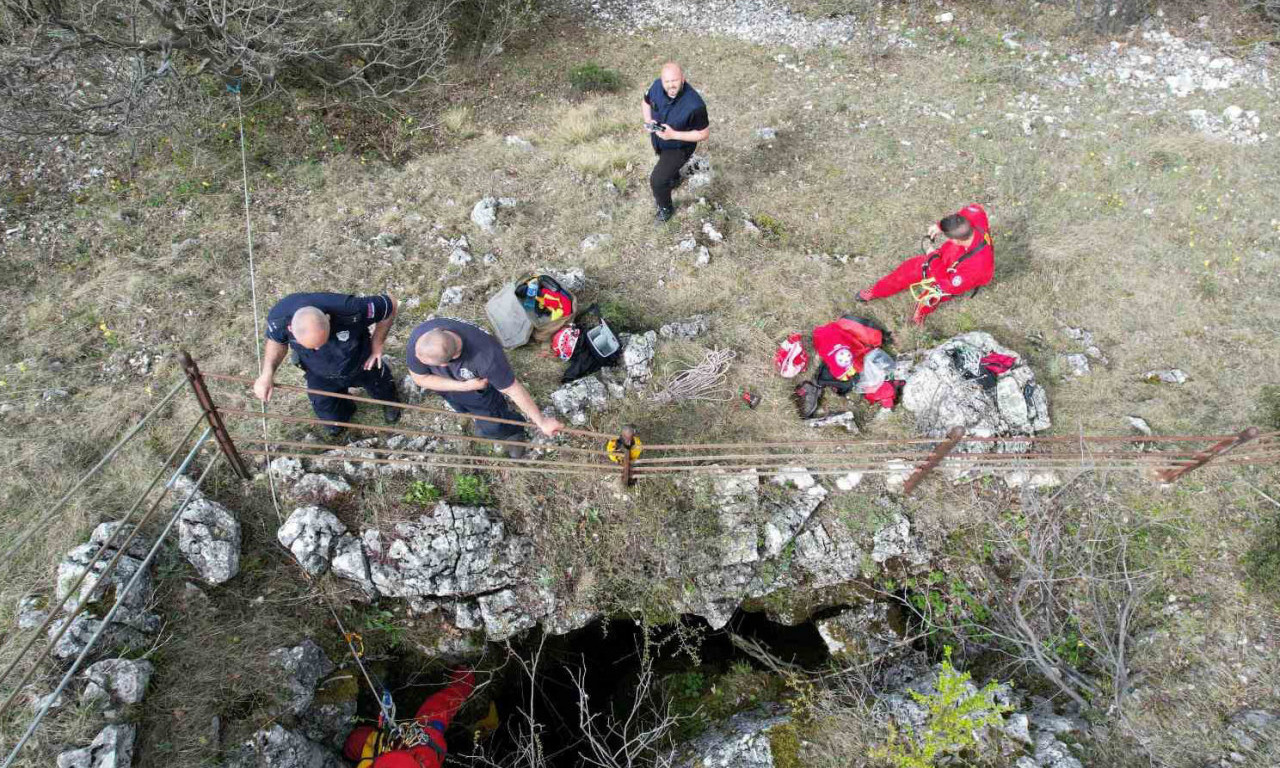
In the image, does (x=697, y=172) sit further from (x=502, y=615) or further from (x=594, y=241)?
(x=502, y=615)

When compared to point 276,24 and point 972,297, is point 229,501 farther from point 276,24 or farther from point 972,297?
point 972,297

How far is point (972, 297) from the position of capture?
5.96m

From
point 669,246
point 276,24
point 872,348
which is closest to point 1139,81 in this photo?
point 872,348

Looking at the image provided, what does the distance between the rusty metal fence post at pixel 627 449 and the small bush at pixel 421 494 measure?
4.63ft

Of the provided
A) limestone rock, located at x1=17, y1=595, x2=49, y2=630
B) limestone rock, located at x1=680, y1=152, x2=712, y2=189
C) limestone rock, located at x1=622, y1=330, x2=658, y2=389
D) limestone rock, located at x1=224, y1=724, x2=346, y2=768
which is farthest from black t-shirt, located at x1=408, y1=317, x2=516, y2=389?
limestone rock, located at x1=680, y1=152, x2=712, y2=189

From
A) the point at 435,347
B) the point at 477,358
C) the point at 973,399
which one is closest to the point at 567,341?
the point at 477,358

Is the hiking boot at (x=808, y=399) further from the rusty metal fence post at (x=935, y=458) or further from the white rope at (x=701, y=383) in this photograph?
the rusty metal fence post at (x=935, y=458)

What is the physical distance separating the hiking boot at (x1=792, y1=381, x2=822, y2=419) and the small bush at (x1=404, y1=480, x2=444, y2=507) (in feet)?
9.98

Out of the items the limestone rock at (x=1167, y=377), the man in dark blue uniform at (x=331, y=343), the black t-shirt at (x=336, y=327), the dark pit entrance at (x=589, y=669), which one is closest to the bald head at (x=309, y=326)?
the man in dark blue uniform at (x=331, y=343)

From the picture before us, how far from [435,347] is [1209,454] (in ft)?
17.3

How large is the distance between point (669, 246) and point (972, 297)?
3.05 m

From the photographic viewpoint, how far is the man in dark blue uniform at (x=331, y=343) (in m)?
3.78

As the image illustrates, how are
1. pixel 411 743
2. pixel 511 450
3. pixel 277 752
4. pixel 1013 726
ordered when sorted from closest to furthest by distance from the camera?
pixel 277 752 < pixel 1013 726 < pixel 411 743 < pixel 511 450

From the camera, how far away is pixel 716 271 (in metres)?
6.15
